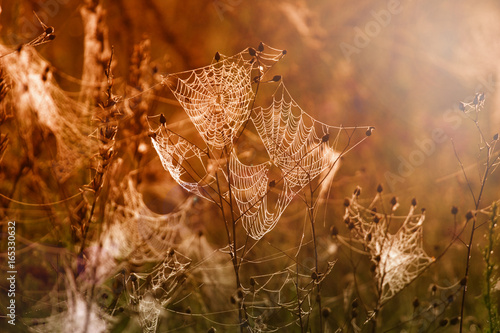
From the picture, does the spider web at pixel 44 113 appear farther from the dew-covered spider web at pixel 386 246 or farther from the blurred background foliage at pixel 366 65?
the dew-covered spider web at pixel 386 246

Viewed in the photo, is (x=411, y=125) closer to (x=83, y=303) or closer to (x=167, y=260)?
(x=167, y=260)

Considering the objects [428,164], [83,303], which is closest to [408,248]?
[428,164]
